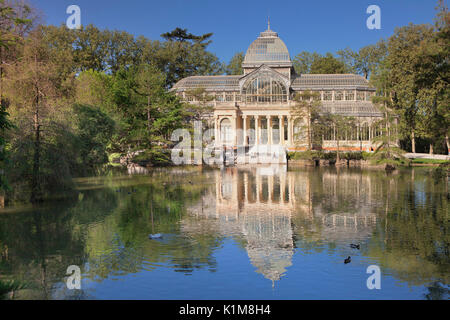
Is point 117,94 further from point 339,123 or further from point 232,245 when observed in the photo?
point 232,245

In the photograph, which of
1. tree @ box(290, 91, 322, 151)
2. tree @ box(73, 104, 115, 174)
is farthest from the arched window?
tree @ box(73, 104, 115, 174)

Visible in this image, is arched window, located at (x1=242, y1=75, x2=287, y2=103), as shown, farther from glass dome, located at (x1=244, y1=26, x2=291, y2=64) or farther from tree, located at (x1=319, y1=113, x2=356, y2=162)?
tree, located at (x1=319, y1=113, x2=356, y2=162)

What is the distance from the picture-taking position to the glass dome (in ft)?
238

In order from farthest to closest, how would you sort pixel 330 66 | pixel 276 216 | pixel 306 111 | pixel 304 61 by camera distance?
pixel 304 61
pixel 330 66
pixel 306 111
pixel 276 216

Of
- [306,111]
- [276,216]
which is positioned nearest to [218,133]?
[306,111]

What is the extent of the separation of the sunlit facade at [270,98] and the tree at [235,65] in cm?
2592

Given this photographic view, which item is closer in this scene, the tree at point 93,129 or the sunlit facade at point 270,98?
the tree at point 93,129

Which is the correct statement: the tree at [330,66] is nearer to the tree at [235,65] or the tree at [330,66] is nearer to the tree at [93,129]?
the tree at [235,65]

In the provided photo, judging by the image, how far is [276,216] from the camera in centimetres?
2152

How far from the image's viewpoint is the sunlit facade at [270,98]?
219 feet

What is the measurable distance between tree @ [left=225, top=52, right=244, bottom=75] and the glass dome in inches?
994

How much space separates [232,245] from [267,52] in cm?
6119

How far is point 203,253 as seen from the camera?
15242 millimetres

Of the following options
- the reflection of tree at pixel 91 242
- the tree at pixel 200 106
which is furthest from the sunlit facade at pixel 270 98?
the reflection of tree at pixel 91 242
